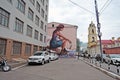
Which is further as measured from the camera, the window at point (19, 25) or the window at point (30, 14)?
the window at point (30, 14)

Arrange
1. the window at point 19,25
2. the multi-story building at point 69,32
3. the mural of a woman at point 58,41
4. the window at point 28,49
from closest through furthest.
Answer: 1. the window at point 19,25
2. the window at point 28,49
3. the mural of a woman at point 58,41
4. the multi-story building at point 69,32

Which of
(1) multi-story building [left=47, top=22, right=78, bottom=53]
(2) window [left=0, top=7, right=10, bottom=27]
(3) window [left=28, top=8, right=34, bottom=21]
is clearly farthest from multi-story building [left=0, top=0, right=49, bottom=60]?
(1) multi-story building [left=47, top=22, right=78, bottom=53]

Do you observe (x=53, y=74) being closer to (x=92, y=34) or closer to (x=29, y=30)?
(x=29, y=30)

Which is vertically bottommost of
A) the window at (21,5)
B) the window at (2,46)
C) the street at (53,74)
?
the street at (53,74)

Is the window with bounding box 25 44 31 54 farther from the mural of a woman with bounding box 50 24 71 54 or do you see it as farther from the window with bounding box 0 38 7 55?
the mural of a woman with bounding box 50 24 71 54

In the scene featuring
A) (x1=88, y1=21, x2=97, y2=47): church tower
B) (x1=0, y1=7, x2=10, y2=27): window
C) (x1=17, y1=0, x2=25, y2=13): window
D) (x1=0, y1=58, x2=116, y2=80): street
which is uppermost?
(x1=88, y1=21, x2=97, y2=47): church tower

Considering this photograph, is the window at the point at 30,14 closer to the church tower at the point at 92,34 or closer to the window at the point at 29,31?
the window at the point at 29,31

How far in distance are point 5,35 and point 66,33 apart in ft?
138

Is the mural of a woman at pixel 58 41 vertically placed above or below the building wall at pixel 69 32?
below

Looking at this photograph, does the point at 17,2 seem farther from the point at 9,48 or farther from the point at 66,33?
the point at 66,33

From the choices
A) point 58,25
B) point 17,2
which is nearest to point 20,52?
point 17,2

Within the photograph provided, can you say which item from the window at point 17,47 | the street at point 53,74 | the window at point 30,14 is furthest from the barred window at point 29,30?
the street at point 53,74

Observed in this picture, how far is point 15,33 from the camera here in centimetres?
2619

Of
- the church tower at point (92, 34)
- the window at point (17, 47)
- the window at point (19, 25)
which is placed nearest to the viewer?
the window at point (17, 47)
